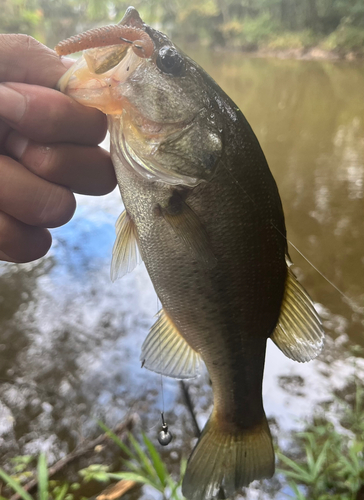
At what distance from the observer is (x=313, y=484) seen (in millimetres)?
1856

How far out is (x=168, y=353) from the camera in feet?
4.17

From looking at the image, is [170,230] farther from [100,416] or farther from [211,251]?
[100,416]

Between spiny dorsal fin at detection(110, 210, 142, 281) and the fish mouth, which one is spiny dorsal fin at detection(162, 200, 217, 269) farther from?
the fish mouth

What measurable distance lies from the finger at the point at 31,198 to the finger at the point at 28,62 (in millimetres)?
216

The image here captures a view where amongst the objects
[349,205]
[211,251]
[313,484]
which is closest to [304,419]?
[313,484]

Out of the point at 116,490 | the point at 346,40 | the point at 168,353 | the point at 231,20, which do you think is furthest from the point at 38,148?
the point at 231,20

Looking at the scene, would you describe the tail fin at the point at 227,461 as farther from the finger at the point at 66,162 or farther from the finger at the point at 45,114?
the finger at the point at 45,114

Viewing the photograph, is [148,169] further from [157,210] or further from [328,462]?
[328,462]

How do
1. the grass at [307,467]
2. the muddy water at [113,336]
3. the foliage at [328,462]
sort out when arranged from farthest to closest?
the muddy water at [113,336] → the foliage at [328,462] → the grass at [307,467]

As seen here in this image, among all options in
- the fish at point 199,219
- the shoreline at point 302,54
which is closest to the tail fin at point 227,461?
the fish at point 199,219

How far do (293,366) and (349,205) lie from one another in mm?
2797

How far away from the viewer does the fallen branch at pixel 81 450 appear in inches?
74.7

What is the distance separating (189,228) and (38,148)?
46cm

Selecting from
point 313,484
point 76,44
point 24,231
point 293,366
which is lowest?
point 313,484
